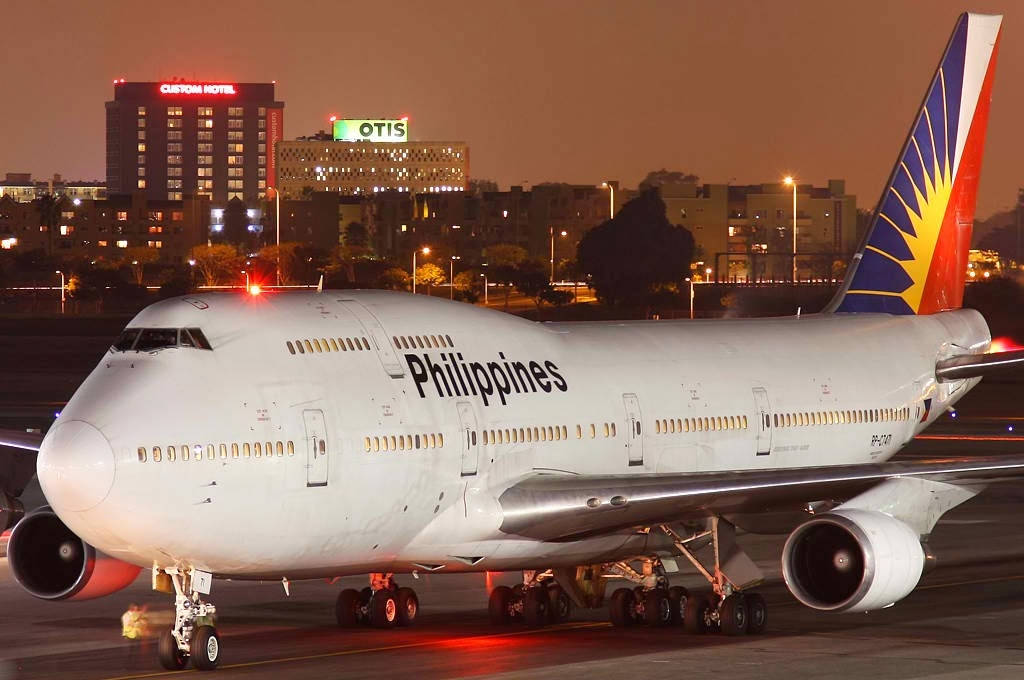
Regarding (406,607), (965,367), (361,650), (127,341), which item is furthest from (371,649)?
(965,367)

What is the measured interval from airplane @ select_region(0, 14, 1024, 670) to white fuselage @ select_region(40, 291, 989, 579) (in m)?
0.04

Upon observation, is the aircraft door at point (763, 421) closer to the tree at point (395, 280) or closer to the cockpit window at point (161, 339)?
the cockpit window at point (161, 339)

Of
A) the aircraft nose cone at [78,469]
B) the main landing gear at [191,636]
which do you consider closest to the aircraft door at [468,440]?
the main landing gear at [191,636]

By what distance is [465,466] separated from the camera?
82.0ft

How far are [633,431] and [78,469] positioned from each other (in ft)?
32.0

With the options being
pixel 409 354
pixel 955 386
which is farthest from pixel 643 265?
pixel 409 354

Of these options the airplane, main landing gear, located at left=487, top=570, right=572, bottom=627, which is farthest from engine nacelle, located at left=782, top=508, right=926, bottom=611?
main landing gear, located at left=487, top=570, right=572, bottom=627

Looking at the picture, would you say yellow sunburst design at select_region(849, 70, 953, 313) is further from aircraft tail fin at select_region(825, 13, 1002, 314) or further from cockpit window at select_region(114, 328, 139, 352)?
cockpit window at select_region(114, 328, 139, 352)

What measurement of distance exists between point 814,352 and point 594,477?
7.75m

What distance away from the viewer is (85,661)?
24.6 m

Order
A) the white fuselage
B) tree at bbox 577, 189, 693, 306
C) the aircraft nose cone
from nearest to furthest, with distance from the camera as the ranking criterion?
the aircraft nose cone
the white fuselage
tree at bbox 577, 189, 693, 306

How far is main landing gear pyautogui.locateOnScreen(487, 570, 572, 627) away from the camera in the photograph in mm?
28109

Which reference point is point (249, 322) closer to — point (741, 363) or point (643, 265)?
point (741, 363)

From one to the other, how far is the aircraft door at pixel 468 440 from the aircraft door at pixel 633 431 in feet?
11.7
